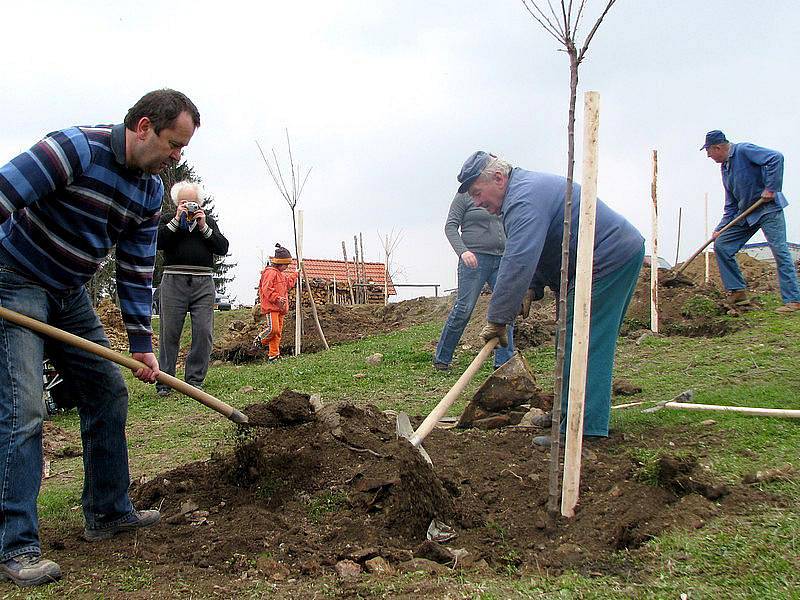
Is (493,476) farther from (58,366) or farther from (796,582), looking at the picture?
(58,366)

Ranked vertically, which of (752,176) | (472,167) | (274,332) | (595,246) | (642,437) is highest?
(752,176)

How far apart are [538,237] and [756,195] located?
16.1ft

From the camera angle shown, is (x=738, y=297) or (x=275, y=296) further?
(x=275, y=296)

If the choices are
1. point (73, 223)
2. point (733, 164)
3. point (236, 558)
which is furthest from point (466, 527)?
point (733, 164)

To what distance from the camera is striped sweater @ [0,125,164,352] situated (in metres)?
2.76

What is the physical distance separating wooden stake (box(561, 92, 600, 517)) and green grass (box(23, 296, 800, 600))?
1.77ft

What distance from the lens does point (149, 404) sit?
23.7ft

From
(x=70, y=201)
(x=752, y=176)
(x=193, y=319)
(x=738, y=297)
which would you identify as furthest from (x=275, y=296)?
(x=70, y=201)

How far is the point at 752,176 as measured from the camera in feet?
25.1

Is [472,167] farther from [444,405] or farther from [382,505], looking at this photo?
[382,505]

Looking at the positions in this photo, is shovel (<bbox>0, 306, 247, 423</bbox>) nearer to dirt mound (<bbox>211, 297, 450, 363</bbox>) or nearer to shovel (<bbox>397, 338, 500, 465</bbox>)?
shovel (<bbox>397, 338, 500, 465</bbox>)

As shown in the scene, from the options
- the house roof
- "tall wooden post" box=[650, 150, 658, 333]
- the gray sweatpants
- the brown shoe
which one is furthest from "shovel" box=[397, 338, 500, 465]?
the house roof

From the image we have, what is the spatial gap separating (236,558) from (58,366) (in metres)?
1.21

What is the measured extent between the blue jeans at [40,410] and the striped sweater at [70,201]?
0.38ft
